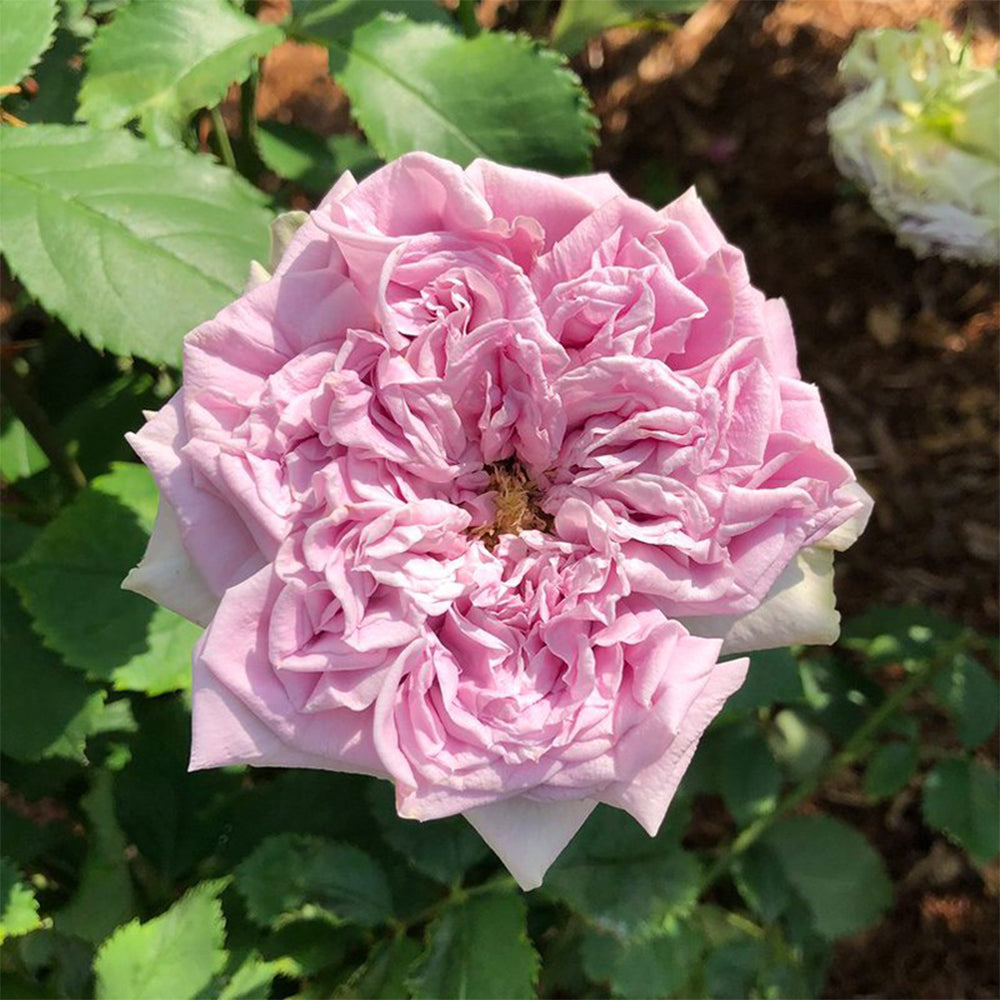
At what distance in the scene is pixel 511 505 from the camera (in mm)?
864

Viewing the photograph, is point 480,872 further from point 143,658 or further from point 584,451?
point 584,451

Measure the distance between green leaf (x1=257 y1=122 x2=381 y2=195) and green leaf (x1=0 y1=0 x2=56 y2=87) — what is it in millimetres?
476

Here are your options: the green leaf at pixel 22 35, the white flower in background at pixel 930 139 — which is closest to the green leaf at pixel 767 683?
the white flower in background at pixel 930 139

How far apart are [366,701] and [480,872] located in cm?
59

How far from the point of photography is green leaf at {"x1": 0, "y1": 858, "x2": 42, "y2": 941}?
0.95 m

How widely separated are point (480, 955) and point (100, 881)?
43cm

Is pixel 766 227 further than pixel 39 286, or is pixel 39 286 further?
pixel 766 227

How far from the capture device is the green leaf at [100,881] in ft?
3.68

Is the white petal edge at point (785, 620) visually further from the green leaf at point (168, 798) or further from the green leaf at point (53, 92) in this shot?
the green leaf at point (53, 92)

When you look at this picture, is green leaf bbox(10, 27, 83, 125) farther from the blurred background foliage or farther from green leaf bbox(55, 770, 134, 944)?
green leaf bbox(55, 770, 134, 944)

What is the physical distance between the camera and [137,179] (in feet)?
3.04

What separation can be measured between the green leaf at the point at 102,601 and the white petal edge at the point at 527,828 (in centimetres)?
44

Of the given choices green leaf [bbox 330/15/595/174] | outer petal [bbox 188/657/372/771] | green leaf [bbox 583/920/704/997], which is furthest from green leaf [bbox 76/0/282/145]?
green leaf [bbox 583/920/704/997]

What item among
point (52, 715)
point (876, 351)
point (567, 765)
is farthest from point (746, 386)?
point (876, 351)
